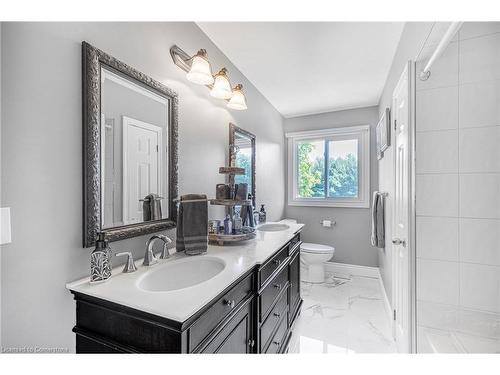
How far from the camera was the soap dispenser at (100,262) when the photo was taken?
0.92 meters

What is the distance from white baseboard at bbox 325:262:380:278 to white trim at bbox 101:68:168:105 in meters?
3.09

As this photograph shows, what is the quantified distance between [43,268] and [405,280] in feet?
6.13

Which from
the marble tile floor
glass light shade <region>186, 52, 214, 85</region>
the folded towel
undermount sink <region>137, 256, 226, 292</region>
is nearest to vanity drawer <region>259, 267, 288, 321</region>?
undermount sink <region>137, 256, 226, 292</region>

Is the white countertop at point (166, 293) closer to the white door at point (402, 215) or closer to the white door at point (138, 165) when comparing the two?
the white door at point (138, 165)

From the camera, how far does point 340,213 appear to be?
11.1 ft

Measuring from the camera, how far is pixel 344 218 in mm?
3363

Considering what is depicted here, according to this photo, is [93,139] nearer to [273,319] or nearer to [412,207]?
[273,319]

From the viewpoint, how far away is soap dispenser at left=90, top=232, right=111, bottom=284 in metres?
0.92

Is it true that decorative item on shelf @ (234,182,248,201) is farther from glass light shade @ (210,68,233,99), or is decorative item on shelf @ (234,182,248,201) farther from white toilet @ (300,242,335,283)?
white toilet @ (300,242,335,283)

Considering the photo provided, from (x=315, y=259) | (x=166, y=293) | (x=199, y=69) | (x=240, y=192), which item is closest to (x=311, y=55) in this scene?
(x=199, y=69)

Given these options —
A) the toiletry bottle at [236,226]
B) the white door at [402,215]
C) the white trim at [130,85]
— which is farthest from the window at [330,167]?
the white trim at [130,85]

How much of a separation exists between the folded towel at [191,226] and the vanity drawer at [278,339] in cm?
73
